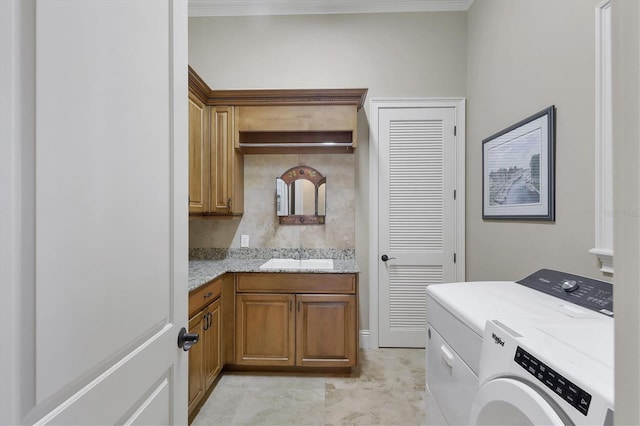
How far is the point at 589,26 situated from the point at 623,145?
5.74 feet

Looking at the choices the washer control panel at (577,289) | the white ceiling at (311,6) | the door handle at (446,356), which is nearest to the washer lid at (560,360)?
the washer control panel at (577,289)

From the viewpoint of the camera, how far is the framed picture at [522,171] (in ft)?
5.67

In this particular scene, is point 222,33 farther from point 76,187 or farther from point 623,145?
point 623,145

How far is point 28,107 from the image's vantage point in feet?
1.41

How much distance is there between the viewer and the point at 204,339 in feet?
6.77

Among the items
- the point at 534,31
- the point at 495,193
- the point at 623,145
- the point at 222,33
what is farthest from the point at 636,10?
the point at 222,33

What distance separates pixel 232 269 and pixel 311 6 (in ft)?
8.46

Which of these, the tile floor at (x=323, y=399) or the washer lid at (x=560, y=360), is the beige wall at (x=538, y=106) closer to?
the washer lid at (x=560, y=360)

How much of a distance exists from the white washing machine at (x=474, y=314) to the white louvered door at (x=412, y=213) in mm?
1404

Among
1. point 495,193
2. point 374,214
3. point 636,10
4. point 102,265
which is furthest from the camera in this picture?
point 374,214

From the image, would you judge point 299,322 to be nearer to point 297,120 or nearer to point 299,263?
point 299,263

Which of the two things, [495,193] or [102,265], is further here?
[495,193]

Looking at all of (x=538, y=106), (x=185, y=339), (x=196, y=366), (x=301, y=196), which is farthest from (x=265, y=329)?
(x=538, y=106)

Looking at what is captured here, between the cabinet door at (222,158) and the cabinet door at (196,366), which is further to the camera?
the cabinet door at (222,158)
